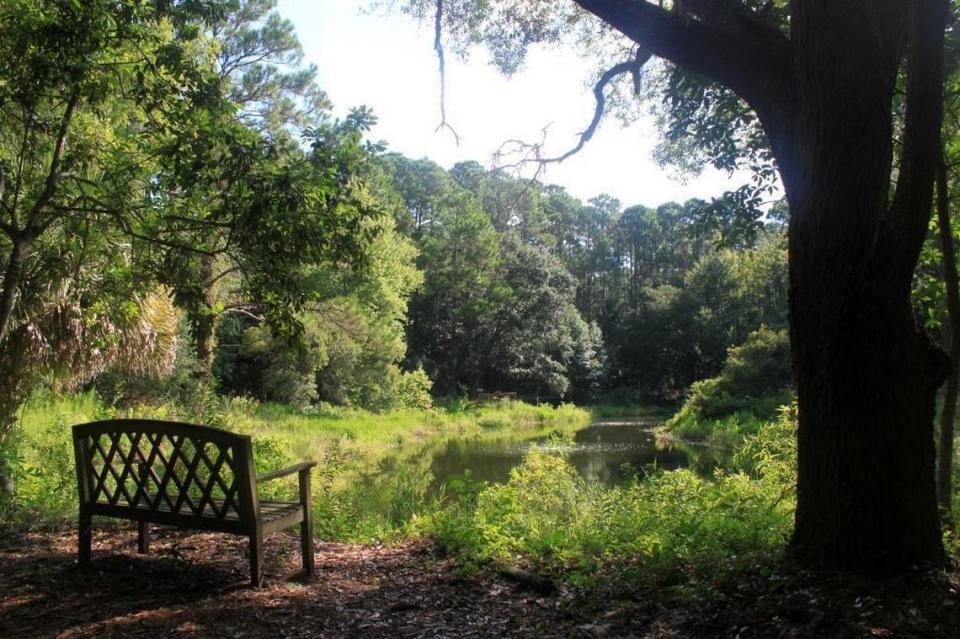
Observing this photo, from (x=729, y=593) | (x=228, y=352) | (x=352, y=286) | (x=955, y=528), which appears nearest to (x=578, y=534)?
(x=729, y=593)

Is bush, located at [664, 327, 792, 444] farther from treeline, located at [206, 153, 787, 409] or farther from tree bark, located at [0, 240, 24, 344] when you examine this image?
tree bark, located at [0, 240, 24, 344]

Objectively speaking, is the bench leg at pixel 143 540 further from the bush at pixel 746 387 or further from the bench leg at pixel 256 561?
the bush at pixel 746 387

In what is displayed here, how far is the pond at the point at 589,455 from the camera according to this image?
14.8 m

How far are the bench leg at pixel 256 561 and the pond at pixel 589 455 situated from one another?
6.29 meters

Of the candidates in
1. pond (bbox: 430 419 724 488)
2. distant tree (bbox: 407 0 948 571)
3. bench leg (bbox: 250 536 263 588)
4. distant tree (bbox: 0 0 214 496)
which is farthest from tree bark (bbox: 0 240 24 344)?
pond (bbox: 430 419 724 488)

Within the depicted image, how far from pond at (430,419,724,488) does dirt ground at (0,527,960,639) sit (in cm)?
584

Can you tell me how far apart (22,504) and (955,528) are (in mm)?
7056

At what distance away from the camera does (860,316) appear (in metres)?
3.38

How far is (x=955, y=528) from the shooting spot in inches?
160

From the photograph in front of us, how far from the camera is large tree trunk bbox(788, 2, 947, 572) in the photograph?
3.34 metres

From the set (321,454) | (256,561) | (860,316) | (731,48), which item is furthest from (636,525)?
(321,454)

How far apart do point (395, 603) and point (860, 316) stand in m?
2.98

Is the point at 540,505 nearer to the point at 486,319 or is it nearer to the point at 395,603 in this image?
the point at 395,603

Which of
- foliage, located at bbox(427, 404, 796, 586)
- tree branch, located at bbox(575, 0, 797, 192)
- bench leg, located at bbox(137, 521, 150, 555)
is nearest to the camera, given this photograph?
tree branch, located at bbox(575, 0, 797, 192)
